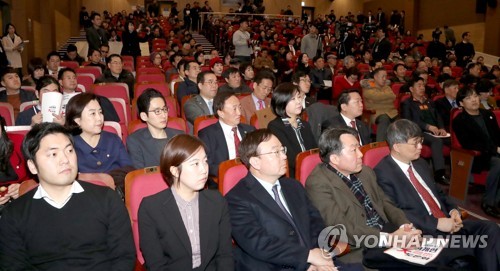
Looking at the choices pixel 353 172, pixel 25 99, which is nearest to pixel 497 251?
pixel 353 172

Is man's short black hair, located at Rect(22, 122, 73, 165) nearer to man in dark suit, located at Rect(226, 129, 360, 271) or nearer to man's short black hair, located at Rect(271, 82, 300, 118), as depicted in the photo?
man in dark suit, located at Rect(226, 129, 360, 271)

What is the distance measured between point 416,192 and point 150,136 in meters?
1.70

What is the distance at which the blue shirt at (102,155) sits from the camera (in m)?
2.95

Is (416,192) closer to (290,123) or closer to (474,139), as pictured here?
(290,123)

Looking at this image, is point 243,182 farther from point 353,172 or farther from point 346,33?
point 346,33

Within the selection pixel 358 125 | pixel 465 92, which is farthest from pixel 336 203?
pixel 465 92

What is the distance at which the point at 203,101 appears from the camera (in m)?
4.74

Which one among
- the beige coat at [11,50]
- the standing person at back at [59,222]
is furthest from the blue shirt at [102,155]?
the beige coat at [11,50]

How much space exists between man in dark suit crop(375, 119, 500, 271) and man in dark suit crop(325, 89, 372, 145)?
913mm

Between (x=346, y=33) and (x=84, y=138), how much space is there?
11072 mm

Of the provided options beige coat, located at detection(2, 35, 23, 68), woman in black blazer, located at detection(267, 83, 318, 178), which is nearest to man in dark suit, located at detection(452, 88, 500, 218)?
woman in black blazer, located at detection(267, 83, 318, 178)

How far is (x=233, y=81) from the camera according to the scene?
571 centimetres

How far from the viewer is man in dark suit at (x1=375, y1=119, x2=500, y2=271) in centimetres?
275

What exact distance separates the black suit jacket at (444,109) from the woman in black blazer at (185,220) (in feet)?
14.1
